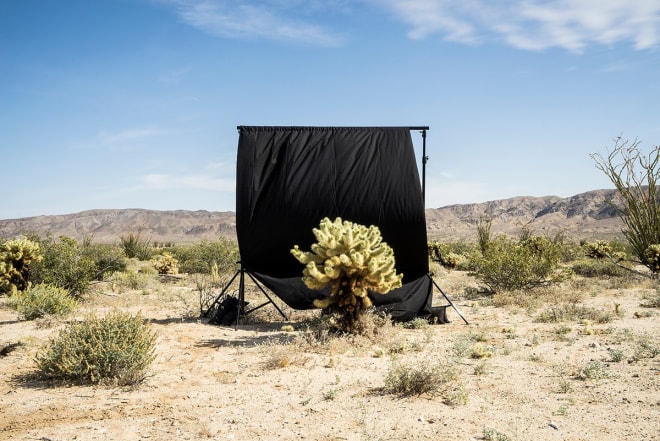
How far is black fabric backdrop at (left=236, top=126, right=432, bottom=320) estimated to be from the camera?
8641 mm

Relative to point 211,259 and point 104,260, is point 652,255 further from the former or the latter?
point 211,259

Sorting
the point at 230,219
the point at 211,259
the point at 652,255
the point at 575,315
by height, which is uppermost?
the point at 230,219

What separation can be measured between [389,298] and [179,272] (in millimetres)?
11798

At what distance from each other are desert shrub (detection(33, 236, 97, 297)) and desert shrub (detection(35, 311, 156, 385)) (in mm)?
5563

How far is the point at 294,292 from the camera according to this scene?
8500mm

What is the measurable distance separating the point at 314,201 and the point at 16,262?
270 inches

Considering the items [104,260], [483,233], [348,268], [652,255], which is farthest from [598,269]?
[104,260]

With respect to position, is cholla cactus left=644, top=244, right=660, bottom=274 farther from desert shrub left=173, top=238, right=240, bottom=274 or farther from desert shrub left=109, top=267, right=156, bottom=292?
desert shrub left=173, top=238, right=240, bottom=274

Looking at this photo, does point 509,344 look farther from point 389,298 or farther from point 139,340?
point 139,340

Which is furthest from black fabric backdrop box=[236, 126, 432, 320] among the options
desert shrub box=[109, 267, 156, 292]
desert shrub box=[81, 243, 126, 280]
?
desert shrub box=[81, 243, 126, 280]

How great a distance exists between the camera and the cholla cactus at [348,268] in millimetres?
6805

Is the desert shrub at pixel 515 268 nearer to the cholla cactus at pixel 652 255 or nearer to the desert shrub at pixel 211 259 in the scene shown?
the cholla cactus at pixel 652 255

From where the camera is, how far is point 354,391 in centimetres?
518

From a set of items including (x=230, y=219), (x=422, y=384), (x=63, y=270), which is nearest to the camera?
(x=422, y=384)
